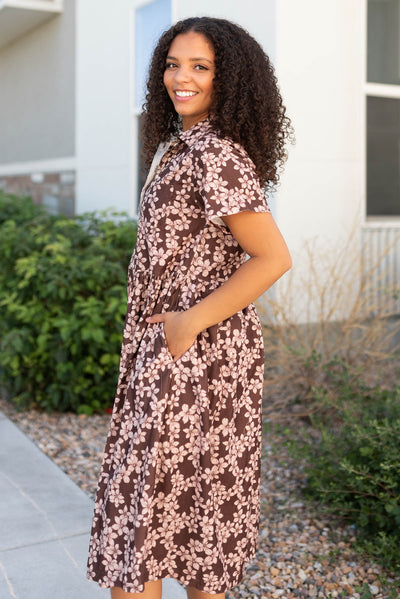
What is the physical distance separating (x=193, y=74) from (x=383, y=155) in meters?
4.27

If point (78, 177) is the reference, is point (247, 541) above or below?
below

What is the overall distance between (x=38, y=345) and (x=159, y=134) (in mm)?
A: 2859

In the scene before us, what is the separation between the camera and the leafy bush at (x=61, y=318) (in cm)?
467

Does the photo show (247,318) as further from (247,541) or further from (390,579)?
(390,579)

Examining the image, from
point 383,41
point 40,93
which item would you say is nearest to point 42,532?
point 383,41

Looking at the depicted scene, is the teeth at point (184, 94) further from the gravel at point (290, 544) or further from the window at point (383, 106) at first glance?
the window at point (383, 106)

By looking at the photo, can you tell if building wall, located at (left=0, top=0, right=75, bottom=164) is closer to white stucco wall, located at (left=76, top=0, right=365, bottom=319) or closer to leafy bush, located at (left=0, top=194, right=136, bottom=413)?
white stucco wall, located at (left=76, top=0, right=365, bottom=319)

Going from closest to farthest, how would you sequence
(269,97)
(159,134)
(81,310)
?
(269,97) → (159,134) → (81,310)

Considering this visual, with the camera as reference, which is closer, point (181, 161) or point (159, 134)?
point (181, 161)

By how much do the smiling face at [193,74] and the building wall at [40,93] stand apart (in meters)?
7.23

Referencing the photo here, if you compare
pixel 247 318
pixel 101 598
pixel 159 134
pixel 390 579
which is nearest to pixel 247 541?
pixel 247 318

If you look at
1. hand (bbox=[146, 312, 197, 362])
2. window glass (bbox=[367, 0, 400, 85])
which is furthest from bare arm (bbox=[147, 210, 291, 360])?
window glass (bbox=[367, 0, 400, 85])

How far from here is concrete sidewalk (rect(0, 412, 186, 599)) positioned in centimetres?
270

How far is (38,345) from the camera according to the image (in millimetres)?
4832
